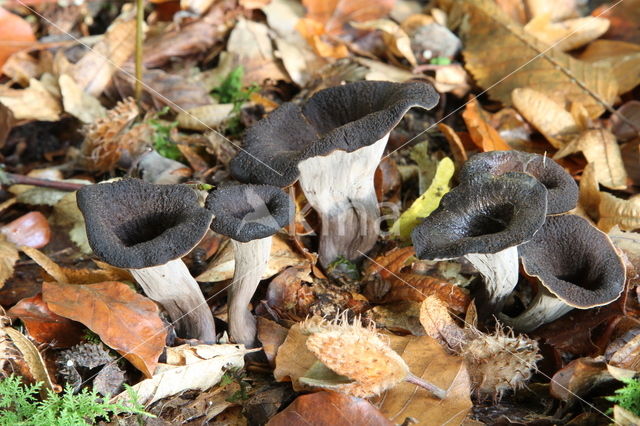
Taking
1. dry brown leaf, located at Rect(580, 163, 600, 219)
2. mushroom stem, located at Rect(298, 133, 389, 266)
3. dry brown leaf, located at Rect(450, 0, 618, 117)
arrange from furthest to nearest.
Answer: dry brown leaf, located at Rect(450, 0, 618, 117), dry brown leaf, located at Rect(580, 163, 600, 219), mushroom stem, located at Rect(298, 133, 389, 266)

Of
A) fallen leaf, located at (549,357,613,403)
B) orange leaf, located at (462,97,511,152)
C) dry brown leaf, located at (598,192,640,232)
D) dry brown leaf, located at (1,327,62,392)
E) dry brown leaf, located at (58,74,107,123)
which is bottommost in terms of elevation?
fallen leaf, located at (549,357,613,403)

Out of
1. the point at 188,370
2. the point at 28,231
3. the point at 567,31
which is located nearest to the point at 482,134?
the point at 567,31

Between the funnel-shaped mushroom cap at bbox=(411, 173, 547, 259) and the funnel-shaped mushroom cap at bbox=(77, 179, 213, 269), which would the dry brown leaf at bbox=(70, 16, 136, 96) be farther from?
the funnel-shaped mushroom cap at bbox=(411, 173, 547, 259)

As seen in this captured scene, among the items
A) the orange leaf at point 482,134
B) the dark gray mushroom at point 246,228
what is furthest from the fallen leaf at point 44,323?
the orange leaf at point 482,134

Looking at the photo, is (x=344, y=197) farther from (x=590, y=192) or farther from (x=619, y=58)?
(x=619, y=58)

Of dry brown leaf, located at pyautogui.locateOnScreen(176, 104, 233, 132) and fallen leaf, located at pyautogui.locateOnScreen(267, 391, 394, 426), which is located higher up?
dry brown leaf, located at pyautogui.locateOnScreen(176, 104, 233, 132)

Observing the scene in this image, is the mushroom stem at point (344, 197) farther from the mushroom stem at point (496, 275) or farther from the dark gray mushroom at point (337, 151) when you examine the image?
the mushroom stem at point (496, 275)

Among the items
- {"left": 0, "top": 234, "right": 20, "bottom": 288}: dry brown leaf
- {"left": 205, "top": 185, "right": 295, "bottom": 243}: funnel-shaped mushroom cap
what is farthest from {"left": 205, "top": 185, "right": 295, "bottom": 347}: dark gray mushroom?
{"left": 0, "top": 234, "right": 20, "bottom": 288}: dry brown leaf
